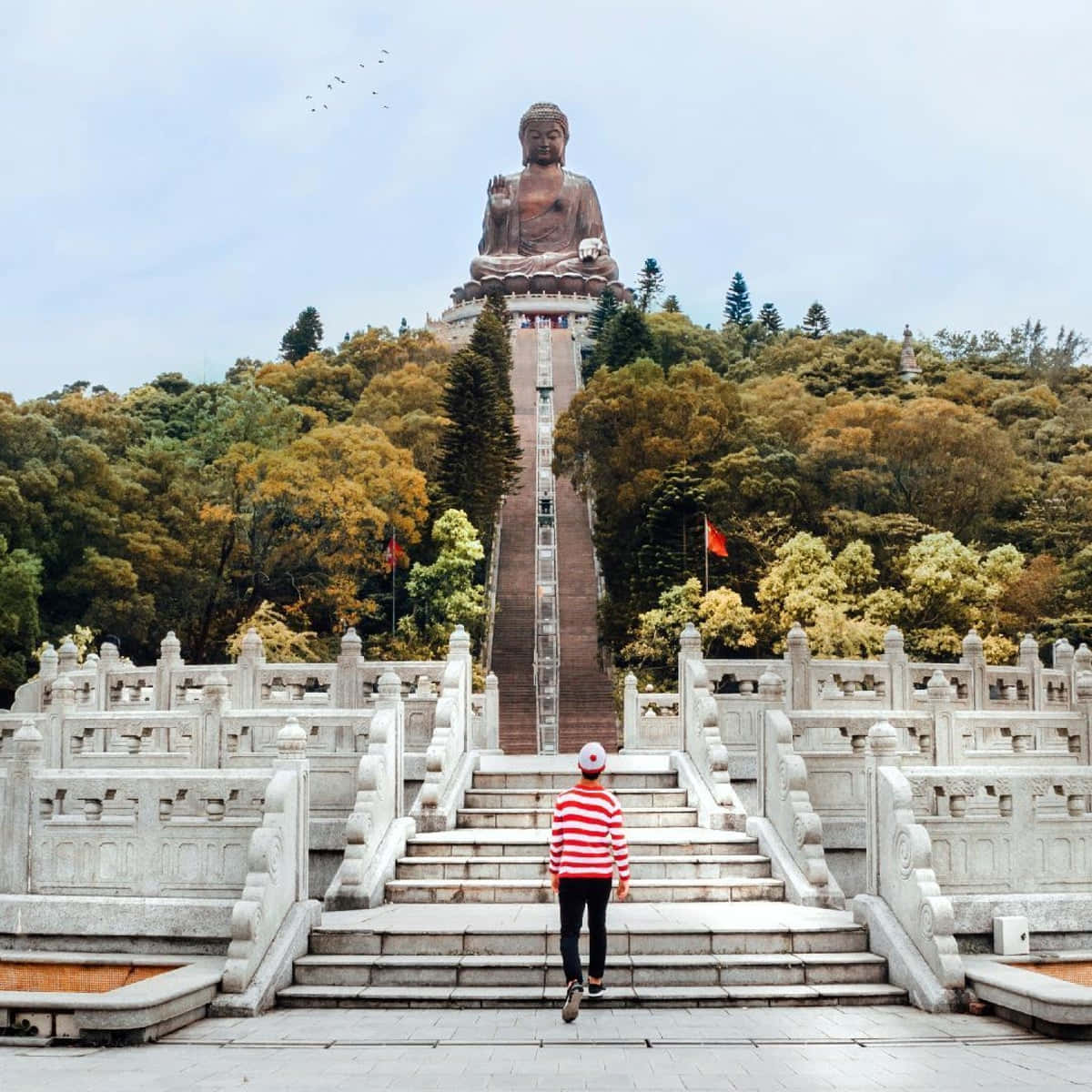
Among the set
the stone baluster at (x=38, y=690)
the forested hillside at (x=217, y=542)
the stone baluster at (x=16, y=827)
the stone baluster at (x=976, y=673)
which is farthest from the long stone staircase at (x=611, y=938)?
the forested hillside at (x=217, y=542)

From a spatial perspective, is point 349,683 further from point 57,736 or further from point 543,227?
point 543,227

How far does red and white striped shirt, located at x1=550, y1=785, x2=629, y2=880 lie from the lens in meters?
8.70

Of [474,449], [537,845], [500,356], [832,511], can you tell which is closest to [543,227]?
[500,356]

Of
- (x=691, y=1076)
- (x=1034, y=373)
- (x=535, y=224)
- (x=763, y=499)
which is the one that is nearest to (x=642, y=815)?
(x=691, y=1076)

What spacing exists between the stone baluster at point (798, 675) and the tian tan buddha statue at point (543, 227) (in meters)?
63.5

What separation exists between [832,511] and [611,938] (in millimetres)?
28627

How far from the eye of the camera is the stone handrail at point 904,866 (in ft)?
29.0

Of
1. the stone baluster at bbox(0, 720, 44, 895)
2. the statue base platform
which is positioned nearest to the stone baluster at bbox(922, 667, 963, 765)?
the stone baluster at bbox(0, 720, 44, 895)

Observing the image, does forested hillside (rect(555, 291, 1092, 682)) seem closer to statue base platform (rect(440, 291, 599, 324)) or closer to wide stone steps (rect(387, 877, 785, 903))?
wide stone steps (rect(387, 877, 785, 903))

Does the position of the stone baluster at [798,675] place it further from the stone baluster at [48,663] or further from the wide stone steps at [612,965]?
the stone baluster at [48,663]

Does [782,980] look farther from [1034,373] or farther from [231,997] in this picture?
[1034,373]

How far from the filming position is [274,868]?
9.25 m

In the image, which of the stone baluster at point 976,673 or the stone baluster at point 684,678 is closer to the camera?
the stone baluster at point 684,678

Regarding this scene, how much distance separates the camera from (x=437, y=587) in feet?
131
